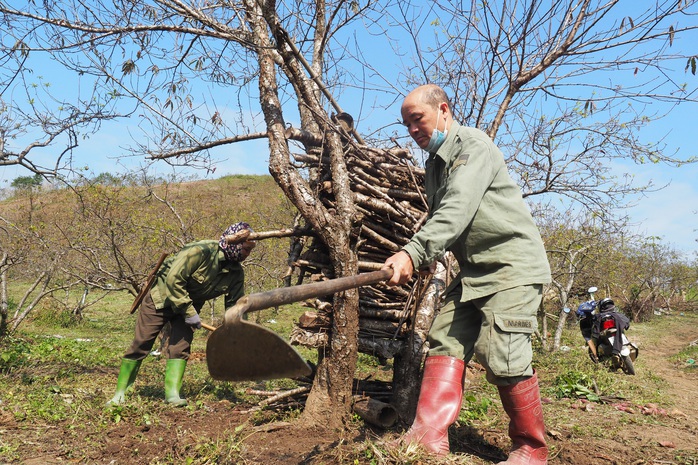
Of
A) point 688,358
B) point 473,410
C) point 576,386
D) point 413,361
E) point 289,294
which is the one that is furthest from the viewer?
point 688,358

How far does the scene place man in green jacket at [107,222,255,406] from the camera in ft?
15.8

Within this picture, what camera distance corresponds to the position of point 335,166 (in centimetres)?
446

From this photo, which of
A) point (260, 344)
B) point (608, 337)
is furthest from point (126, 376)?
point (608, 337)

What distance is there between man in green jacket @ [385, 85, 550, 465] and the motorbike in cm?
580

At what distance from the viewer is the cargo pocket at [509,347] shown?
2795 millimetres

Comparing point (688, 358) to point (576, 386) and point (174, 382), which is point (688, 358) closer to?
point (576, 386)

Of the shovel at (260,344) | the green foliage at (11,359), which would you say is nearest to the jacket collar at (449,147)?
the shovel at (260,344)

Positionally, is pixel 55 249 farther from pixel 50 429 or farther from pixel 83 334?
pixel 50 429

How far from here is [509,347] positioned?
110 inches

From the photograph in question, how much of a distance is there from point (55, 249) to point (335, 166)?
7.04 meters

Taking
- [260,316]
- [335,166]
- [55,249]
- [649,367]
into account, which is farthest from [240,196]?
[335,166]

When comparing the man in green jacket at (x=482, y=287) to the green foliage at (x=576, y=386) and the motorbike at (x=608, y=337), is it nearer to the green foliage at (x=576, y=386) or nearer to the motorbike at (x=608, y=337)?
the green foliage at (x=576, y=386)

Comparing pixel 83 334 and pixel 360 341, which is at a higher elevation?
pixel 360 341

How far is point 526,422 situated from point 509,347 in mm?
480
